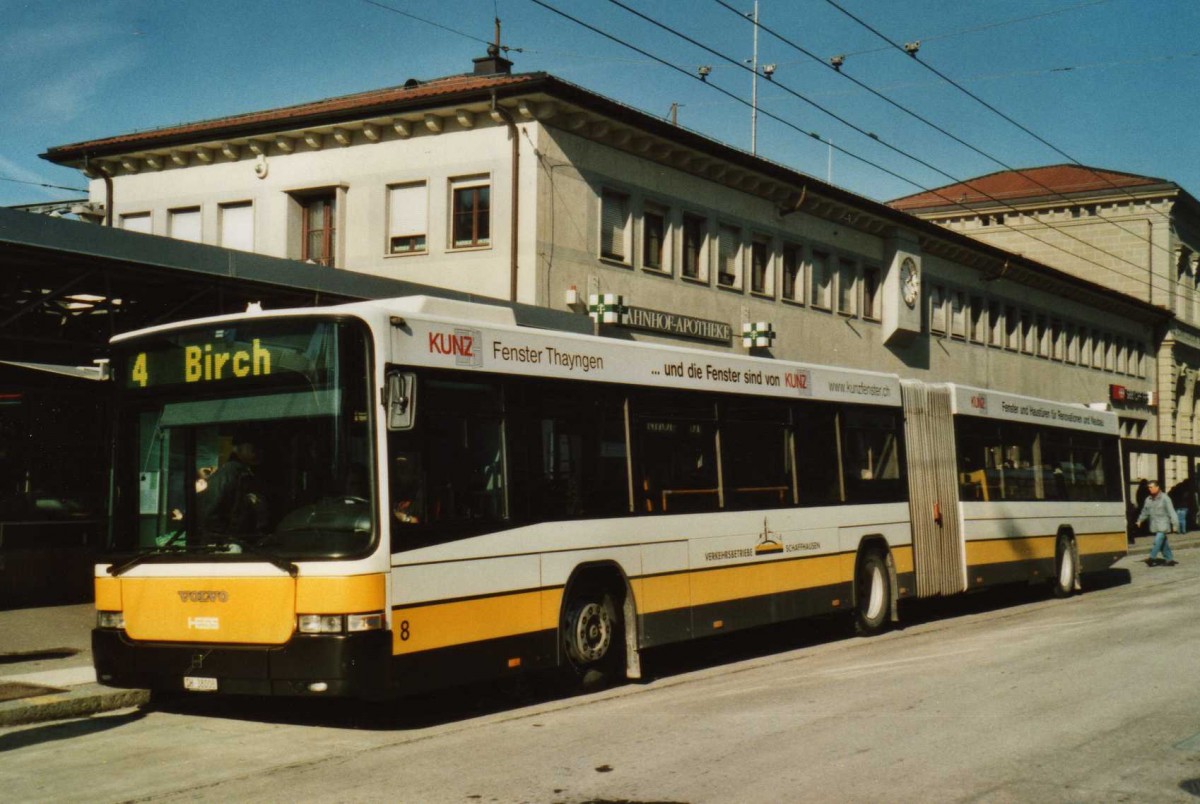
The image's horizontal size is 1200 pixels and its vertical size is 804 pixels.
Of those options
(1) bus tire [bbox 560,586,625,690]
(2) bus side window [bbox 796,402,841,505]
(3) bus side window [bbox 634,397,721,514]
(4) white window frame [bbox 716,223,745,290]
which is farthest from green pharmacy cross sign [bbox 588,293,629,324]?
(1) bus tire [bbox 560,586,625,690]

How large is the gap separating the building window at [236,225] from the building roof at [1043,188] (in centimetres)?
3666

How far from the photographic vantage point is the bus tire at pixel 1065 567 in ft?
69.4

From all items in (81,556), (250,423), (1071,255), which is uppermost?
(1071,255)

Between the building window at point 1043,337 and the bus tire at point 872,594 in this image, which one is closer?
the bus tire at point 872,594

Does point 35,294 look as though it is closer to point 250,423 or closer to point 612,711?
point 250,423

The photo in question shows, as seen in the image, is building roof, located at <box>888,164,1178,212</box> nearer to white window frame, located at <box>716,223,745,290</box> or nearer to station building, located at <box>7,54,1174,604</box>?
station building, located at <box>7,54,1174,604</box>

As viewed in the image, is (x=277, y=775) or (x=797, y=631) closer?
(x=277, y=775)

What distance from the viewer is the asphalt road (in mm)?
7230

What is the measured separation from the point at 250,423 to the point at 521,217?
17736 millimetres

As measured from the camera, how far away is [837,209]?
1439 inches

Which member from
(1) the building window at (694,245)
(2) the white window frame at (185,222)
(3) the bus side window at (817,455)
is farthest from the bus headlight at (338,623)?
(2) the white window frame at (185,222)

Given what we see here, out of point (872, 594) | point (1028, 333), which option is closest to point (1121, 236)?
point (1028, 333)

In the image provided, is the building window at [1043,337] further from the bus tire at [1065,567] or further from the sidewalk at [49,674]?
the sidewalk at [49,674]

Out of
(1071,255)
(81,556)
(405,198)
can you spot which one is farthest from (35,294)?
(1071,255)
